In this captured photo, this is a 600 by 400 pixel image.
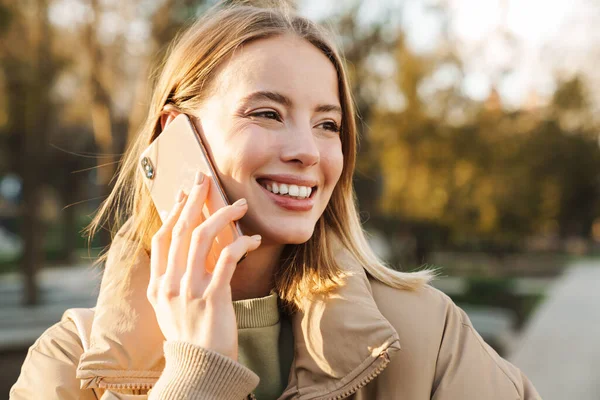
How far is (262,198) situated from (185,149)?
287mm

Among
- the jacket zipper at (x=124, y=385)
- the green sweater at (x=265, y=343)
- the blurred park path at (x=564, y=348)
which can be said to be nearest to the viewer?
the jacket zipper at (x=124, y=385)

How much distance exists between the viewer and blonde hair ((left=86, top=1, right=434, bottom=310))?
6.59 feet

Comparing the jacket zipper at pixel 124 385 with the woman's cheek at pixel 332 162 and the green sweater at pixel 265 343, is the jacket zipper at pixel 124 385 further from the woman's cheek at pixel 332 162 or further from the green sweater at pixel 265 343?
the woman's cheek at pixel 332 162

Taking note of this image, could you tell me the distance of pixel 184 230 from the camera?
6.10 ft

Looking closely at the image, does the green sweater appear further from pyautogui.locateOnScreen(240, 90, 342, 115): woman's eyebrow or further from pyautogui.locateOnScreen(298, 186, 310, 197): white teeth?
pyautogui.locateOnScreen(240, 90, 342, 115): woman's eyebrow

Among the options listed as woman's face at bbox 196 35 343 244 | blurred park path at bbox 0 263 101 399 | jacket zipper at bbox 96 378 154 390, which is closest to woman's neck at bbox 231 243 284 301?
woman's face at bbox 196 35 343 244

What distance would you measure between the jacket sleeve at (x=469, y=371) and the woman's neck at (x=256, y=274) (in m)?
0.54

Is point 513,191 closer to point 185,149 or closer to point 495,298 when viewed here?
point 495,298

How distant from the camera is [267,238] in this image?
6.48 feet

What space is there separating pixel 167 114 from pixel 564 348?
971cm

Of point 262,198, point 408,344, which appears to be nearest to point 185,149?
point 262,198

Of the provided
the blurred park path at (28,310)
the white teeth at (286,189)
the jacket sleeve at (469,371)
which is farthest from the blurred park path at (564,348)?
the white teeth at (286,189)

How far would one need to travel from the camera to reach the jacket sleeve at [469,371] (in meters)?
1.83

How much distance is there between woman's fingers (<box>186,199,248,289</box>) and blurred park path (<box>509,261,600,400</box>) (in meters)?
6.75
